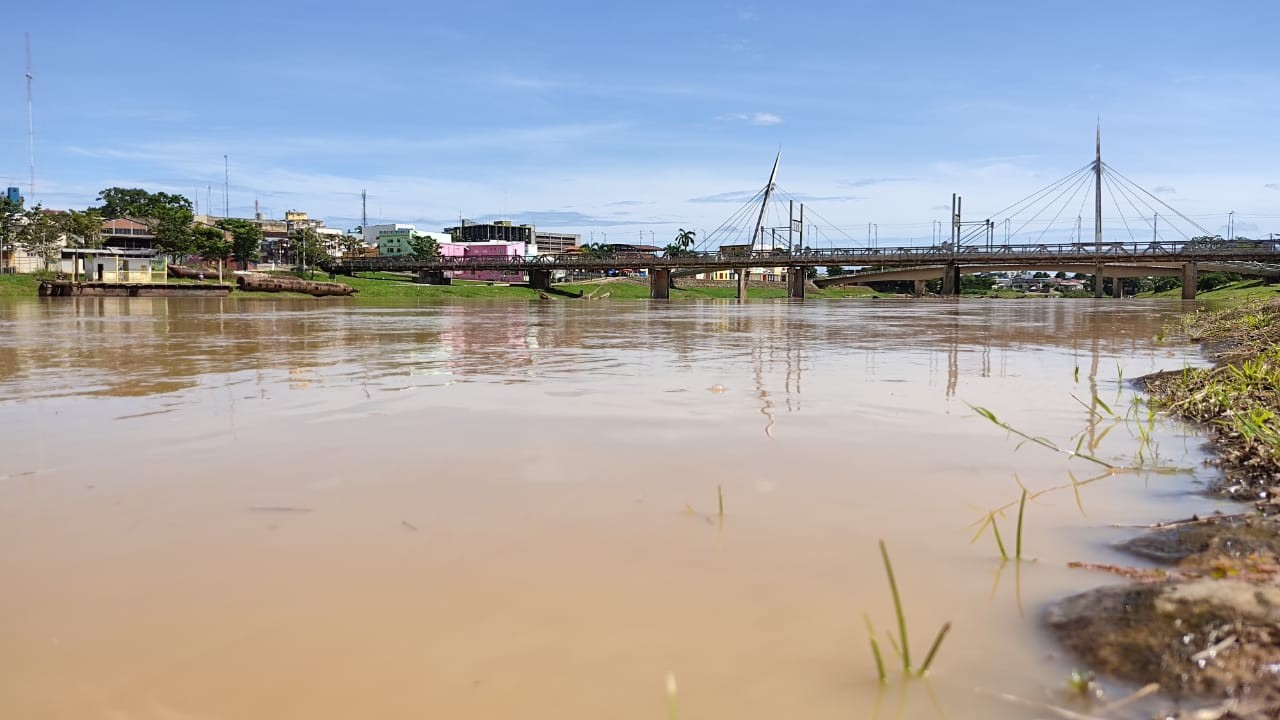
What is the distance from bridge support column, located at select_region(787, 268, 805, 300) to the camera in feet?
307

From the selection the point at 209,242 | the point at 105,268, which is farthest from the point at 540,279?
the point at 105,268

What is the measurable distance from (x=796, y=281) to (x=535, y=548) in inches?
3687

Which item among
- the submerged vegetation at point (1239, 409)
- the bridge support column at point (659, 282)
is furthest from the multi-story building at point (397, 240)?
the submerged vegetation at point (1239, 409)

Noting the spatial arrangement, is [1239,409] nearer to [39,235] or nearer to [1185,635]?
[1185,635]

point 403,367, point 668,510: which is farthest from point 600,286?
point 668,510

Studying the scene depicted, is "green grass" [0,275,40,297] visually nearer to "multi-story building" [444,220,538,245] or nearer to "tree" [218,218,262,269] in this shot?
"tree" [218,218,262,269]

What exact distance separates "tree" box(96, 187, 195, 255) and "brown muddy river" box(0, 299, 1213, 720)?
92503 millimetres

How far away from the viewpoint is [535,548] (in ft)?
11.1

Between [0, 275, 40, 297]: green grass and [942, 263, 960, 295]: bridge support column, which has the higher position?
[942, 263, 960, 295]: bridge support column

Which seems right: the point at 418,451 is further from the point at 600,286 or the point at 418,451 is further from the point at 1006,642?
the point at 600,286

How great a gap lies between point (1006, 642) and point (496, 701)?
1515mm

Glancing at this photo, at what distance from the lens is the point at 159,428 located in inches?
238

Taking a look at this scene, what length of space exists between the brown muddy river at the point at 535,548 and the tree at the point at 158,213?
303 feet

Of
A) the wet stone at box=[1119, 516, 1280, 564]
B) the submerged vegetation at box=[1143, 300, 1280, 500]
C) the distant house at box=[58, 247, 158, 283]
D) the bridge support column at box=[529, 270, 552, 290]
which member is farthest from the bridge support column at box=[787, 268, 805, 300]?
the wet stone at box=[1119, 516, 1280, 564]
